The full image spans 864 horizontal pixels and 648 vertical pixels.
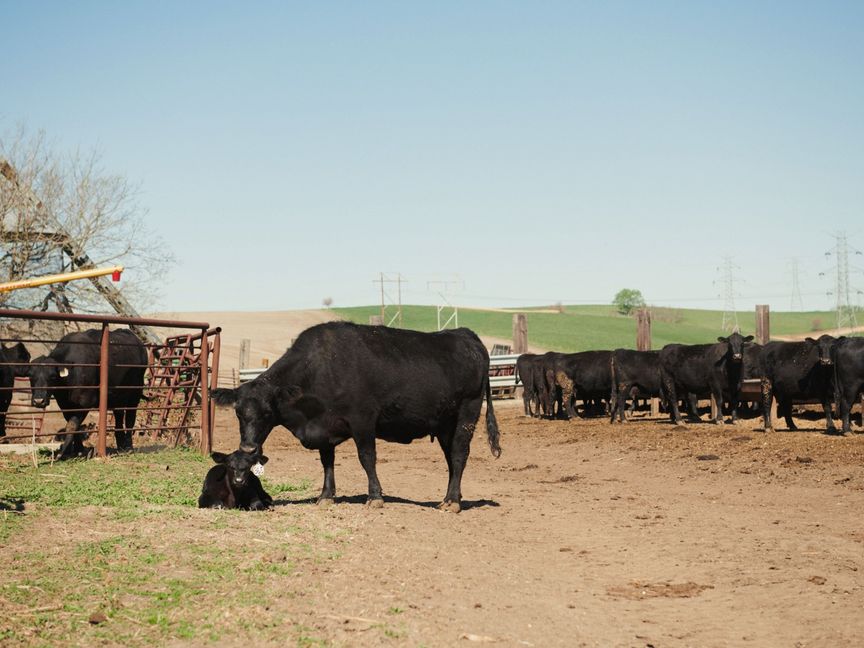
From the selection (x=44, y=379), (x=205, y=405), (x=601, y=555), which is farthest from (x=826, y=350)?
(x=44, y=379)

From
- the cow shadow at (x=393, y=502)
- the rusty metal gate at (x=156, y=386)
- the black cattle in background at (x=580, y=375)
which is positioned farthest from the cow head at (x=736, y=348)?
the cow shadow at (x=393, y=502)

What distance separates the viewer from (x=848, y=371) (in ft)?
62.6

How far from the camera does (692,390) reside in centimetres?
2408

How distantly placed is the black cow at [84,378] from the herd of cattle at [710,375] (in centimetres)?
1342

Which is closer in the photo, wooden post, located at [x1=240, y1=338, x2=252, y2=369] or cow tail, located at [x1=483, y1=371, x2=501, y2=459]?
cow tail, located at [x1=483, y1=371, x2=501, y2=459]

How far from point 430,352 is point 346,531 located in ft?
10.4

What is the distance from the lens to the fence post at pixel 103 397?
1340cm

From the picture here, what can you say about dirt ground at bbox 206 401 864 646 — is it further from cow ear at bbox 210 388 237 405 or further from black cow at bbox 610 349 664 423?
black cow at bbox 610 349 664 423

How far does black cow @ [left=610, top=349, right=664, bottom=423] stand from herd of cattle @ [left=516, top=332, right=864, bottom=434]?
28mm

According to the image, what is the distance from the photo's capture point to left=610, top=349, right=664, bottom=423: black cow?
25844 millimetres

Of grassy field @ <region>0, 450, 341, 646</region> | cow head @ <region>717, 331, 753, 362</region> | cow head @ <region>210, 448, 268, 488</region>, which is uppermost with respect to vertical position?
cow head @ <region>717, 331, 753, 362</region>

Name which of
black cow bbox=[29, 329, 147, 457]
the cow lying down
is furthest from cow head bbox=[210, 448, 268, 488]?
black cow bbox=[29, 329, 147, 457]

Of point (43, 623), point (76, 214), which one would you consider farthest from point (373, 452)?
point (76, 214)

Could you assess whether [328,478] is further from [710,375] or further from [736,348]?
[710,375]
